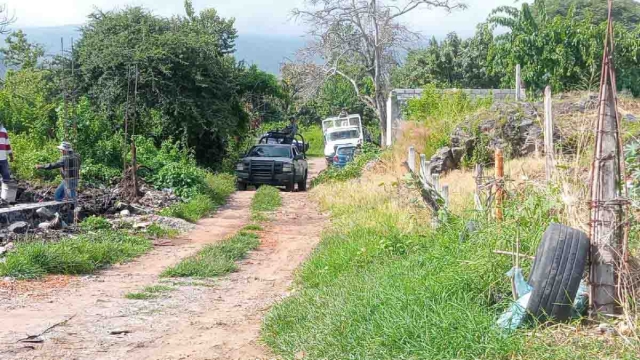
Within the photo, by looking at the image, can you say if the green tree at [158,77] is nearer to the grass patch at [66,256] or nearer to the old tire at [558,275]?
the grass patch at [66,256]

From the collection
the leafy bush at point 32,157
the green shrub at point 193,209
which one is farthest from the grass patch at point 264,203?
the leafy bush at point 32,157

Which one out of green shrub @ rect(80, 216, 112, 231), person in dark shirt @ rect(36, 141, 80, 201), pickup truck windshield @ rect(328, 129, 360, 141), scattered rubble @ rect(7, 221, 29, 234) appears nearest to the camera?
scattered rubble @ rect(7, 221, 29, 234)

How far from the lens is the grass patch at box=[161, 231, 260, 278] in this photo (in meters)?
10.4

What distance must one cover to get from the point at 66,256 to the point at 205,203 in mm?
8318

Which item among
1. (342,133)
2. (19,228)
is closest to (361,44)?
(342,133)

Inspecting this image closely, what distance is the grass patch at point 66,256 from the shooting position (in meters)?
9.82

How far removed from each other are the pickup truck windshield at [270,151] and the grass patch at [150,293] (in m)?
18.3

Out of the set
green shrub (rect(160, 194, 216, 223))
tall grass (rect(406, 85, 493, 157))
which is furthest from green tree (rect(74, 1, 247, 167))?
green shrub (rect(160, 194, 216, 223))

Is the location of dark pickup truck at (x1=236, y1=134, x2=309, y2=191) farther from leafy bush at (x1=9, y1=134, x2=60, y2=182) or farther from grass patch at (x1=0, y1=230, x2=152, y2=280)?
grass patch at (x1=0, y1=230, x2=152, y2=280)

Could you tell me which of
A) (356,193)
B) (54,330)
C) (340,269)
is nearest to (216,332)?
(54,330)

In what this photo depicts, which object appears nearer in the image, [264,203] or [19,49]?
[264,203]

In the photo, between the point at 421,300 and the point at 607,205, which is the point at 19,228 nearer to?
the point at 421,300

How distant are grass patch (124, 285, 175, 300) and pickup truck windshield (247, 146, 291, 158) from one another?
60.2 ft

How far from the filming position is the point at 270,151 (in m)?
27.9
